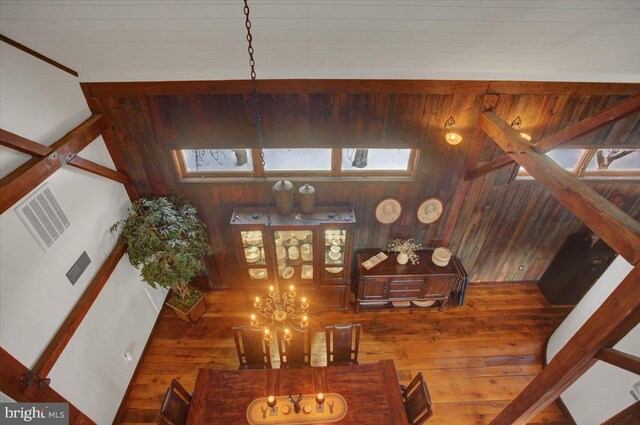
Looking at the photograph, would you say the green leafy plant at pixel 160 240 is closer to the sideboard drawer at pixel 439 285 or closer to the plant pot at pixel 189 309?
the plant pot at pixel 189 309

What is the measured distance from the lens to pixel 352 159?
4.02 metres

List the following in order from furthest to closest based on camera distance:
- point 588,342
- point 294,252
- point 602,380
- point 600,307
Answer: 1. point 294,252
2. point 602,380
3. point 588,342
4. point 600,307

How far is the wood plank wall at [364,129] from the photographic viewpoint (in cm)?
336

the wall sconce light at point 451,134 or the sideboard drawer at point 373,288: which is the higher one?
the wall sconce light at point 451,134

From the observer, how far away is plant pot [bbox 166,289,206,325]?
440cm

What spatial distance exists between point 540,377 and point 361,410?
4.81ft

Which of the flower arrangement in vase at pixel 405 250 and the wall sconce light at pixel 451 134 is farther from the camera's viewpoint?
the flower arrangement in vase at pixel 405 250

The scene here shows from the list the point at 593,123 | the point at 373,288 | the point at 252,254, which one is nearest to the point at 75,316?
the point at 252,254

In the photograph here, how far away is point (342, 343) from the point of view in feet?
11.4

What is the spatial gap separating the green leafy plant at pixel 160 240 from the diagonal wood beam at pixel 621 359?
3689 millimetres

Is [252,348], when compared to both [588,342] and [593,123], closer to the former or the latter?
[588,342]

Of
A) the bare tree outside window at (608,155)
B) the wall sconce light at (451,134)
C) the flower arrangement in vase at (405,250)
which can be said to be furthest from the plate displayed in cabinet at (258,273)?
the bare tree outside window at (608,155)

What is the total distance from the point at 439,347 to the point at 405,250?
137cm

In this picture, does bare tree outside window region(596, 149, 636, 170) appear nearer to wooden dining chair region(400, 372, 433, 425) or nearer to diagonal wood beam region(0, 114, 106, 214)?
wooden dining chair region(400, 372, 433, 425)
